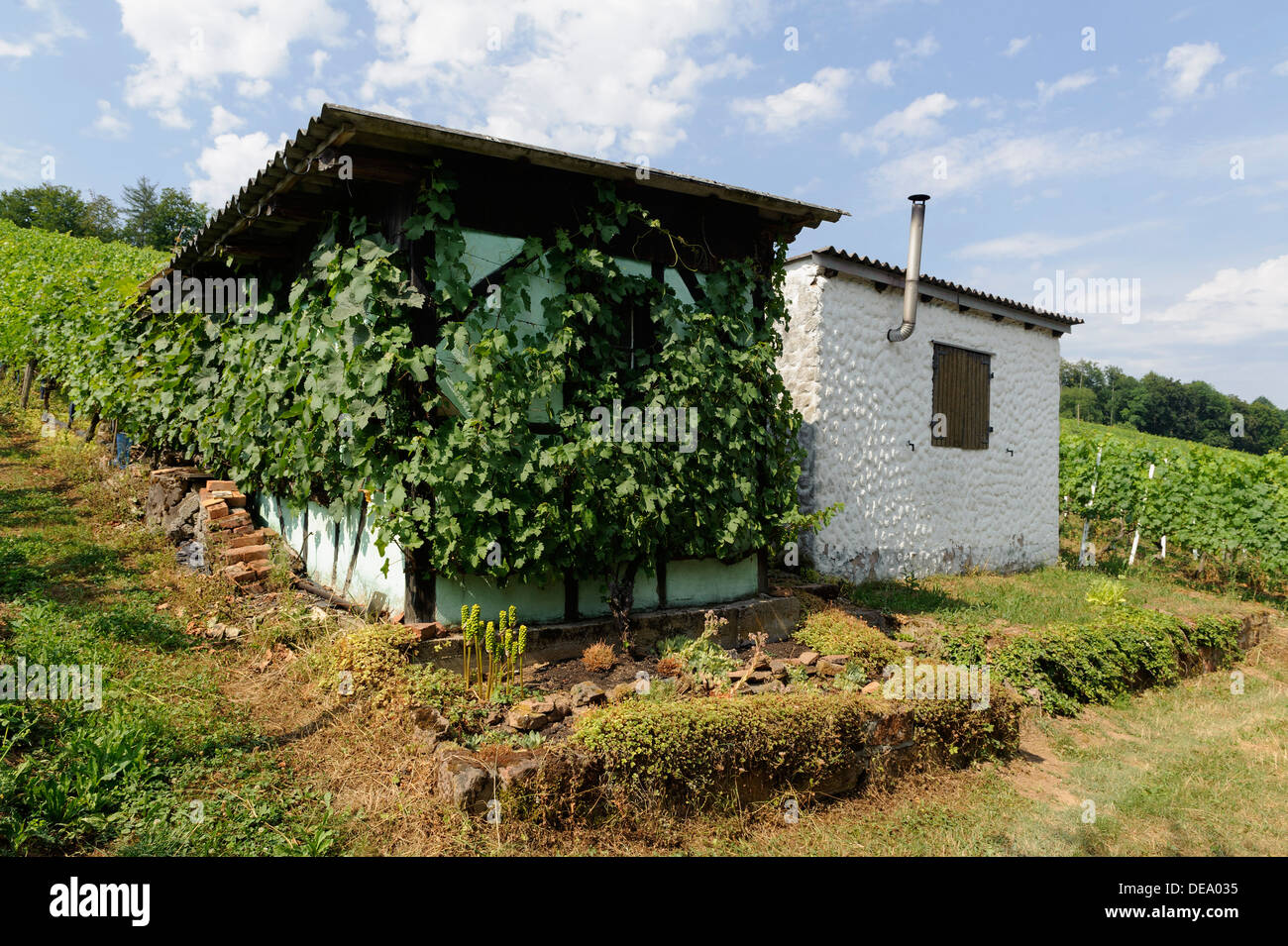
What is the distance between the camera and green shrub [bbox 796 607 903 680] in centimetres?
608

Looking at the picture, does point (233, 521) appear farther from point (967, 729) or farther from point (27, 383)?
point (27, 383)

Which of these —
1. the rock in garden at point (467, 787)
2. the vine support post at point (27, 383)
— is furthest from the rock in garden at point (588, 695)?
the vine support post at point (27, 383)

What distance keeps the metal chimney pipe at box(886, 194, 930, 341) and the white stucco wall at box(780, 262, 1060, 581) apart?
237mm

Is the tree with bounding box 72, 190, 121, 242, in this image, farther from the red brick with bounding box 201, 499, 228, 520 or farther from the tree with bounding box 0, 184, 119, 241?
the red brick with bounding box 201, 499, 228, 520

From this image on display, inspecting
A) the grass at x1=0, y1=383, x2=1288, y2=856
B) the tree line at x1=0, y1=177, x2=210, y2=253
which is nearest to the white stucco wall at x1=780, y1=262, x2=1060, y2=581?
the grass at x1=0, y1=383, x2=1288, y2=856

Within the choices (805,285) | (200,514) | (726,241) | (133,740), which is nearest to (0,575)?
(200,514)

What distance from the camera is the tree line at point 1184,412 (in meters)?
50.2

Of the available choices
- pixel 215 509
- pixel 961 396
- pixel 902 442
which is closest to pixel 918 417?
pixel 902 442

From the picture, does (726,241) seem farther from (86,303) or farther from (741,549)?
(86,303)

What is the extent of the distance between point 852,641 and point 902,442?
469cm

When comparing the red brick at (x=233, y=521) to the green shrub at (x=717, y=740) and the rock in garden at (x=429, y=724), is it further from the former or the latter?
the green shrub at (x=717, y=740)
